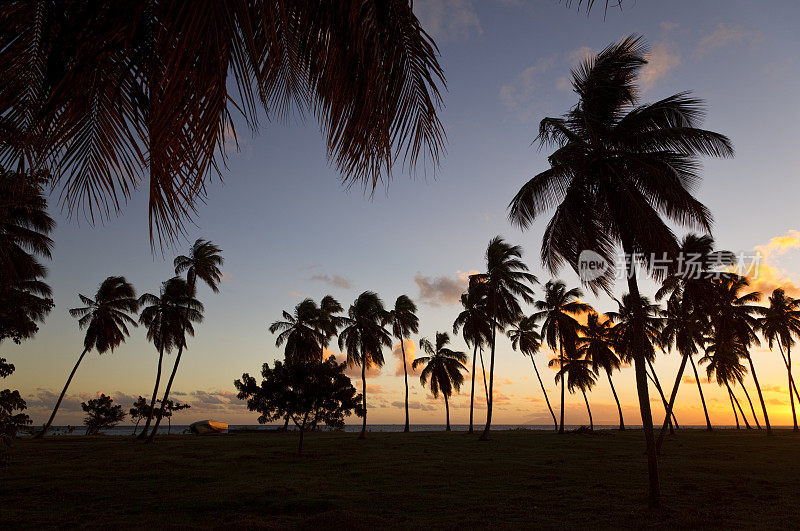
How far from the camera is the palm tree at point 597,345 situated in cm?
4776

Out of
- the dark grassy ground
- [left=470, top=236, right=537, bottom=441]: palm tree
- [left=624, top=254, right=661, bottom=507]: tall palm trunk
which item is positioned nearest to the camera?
the dark grassy ground

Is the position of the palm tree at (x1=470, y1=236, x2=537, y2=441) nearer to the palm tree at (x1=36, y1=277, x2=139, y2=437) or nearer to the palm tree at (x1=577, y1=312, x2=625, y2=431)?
the palm tree at (x1=577, y1=312, x2=625, y2=431)

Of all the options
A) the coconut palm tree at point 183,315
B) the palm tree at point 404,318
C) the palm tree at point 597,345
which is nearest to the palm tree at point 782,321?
the palm tree at point 597,345

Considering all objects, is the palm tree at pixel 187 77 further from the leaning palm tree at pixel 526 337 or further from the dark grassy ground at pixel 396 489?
the leaning palm tree at pixel 526 337

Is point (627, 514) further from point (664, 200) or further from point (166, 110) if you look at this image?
point (166, 110)

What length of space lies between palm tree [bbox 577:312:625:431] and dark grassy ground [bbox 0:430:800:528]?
22.7 meters

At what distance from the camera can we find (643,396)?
1219 cm

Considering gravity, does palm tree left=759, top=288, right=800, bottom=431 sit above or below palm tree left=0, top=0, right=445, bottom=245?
above

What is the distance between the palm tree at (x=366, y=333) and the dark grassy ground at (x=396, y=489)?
17496 millimetres

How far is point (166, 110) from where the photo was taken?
1.83 m

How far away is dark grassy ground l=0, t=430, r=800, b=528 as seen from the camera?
11.3 meters

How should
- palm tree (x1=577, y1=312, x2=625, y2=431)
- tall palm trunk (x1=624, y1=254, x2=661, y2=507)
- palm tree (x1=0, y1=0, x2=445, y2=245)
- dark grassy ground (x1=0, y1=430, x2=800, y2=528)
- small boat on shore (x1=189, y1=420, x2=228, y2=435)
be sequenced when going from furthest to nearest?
small boat on shore (x1=189, y1=420, x2=228, y2=435), palm tree (x1=577, y1=312, x2=625, y2=431), tall palm trunk (x1=624, y1=254, x2=661, y2=507), dark grassy ground (x1=0, y1=430, x2=800, y2=528), palm tree (x1=0, y1=0, x2=445, y2=245)

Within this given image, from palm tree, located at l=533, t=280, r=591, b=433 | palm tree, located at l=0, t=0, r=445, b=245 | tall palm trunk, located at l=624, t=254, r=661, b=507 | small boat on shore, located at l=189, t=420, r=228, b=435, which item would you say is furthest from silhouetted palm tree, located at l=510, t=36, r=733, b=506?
small boat on shore, located at l=189, t=420, r=228, b=435

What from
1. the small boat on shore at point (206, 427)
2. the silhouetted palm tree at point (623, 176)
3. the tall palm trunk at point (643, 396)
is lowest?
the small boat on shore at point (206, 427)
